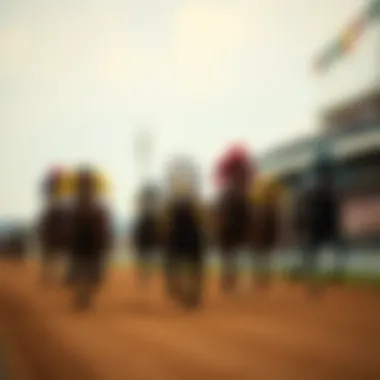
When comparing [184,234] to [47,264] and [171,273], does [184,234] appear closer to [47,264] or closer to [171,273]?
[171,273]

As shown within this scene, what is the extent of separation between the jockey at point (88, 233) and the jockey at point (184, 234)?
129 millimetres

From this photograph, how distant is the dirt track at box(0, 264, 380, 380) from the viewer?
64.1 inches

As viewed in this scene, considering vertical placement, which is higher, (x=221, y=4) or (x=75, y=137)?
(x=221, y=4)

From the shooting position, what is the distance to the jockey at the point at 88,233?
69.4 inches

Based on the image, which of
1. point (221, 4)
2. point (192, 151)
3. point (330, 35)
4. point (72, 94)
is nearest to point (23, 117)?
point (72, 94)

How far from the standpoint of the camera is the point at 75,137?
70.9 inches

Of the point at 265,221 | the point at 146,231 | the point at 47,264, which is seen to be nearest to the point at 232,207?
the point at 265,221

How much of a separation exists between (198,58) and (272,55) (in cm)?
16

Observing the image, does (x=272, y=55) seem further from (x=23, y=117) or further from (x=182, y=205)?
(x=23, y=117)

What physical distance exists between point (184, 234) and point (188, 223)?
0.11 ft

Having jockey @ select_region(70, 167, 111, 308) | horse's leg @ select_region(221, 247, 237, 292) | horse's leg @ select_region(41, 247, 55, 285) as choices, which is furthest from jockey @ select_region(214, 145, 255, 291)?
horse's leg @ select_region(41, 247, 55, 285)

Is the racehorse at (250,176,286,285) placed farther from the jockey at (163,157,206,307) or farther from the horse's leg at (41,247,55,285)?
the horse's leg at (41,247,55,285)

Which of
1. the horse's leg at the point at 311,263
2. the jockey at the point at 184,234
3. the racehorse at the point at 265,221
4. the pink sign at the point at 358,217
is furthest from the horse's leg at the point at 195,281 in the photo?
the pink sign at the point at 358,217

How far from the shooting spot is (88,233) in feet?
5.85
